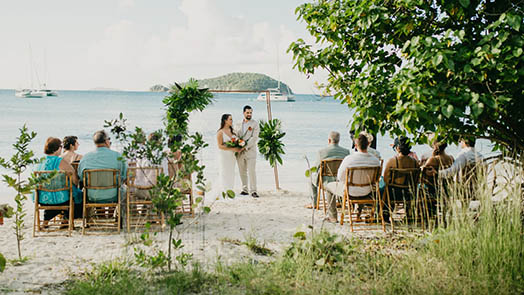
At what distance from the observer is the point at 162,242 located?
5371 millimetres

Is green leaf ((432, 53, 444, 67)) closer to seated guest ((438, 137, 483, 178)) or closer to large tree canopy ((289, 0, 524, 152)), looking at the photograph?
large tree canopy ((289, 0, 524, 152))

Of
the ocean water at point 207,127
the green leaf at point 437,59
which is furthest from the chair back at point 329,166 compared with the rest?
the green leaf at point 437,59

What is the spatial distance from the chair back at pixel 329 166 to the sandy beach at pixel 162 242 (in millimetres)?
774

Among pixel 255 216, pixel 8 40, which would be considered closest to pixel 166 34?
pixel 8 40

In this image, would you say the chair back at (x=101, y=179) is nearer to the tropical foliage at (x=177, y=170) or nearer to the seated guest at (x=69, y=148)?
the seated guest at (x=69, y=148)

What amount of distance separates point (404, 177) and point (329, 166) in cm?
136

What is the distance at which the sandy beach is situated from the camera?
465cm

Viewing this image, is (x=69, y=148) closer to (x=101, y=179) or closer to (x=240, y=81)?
(x=101, y=179)

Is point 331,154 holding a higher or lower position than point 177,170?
higher

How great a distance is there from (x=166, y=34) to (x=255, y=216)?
51562 millimetres

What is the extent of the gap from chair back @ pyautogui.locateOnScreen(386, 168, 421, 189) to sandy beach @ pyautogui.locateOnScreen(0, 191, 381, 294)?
3.25ft

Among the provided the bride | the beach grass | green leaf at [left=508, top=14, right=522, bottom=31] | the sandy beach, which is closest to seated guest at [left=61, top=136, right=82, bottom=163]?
the sandy beach

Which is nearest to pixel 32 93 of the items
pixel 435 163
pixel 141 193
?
pixel 141 193

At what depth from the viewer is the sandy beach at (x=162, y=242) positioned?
4648 mm
